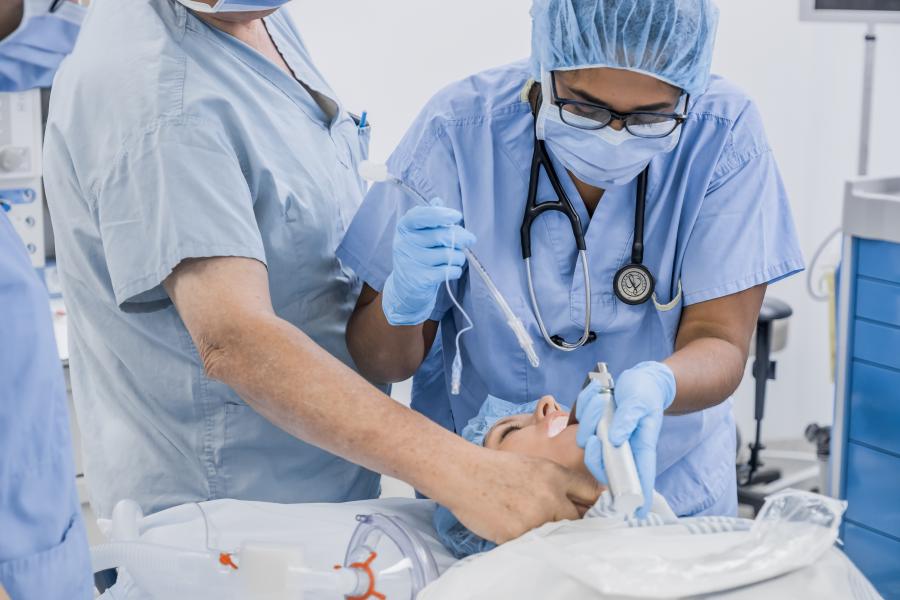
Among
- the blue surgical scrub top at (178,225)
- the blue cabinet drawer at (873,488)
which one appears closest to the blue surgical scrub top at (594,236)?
the blue surgical scrub top at (178,225)

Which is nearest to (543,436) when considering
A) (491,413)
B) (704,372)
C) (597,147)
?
(491,413)

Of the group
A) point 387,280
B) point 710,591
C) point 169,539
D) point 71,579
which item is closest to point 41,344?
point 71,579

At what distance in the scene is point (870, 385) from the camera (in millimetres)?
2191

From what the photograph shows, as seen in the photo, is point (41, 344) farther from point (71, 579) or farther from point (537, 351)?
point (537, 351)

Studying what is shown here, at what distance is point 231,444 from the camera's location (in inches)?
56.2

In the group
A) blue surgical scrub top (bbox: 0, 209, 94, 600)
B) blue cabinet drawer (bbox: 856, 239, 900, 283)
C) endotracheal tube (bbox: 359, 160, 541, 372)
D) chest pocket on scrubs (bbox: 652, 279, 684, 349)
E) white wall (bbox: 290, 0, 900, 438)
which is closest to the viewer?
blue surgical scrub top (bbox: 0, 209, 94, 600)

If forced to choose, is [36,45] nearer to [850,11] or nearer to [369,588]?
[369,588]

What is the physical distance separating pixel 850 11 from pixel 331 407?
2.52 m

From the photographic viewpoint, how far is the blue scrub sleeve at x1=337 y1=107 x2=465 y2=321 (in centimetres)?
148

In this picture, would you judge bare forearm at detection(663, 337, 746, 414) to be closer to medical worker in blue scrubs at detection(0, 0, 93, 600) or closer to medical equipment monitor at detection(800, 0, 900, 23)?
medical worker in blue scrubs at detection(0, 0, 93, 600)

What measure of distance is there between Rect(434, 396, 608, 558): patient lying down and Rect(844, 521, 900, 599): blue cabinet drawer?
3.75ft

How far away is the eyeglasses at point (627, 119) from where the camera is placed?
1.34m

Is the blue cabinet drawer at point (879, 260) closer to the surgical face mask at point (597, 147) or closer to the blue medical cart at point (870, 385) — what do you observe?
the blue medical cart at point (870, 385)

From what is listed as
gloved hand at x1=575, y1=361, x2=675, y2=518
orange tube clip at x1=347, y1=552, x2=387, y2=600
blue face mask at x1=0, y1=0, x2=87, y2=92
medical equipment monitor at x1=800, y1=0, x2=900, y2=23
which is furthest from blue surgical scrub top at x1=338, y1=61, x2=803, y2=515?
medical equipment monitor at x1=800, y1=0, x2=900, y2=23
